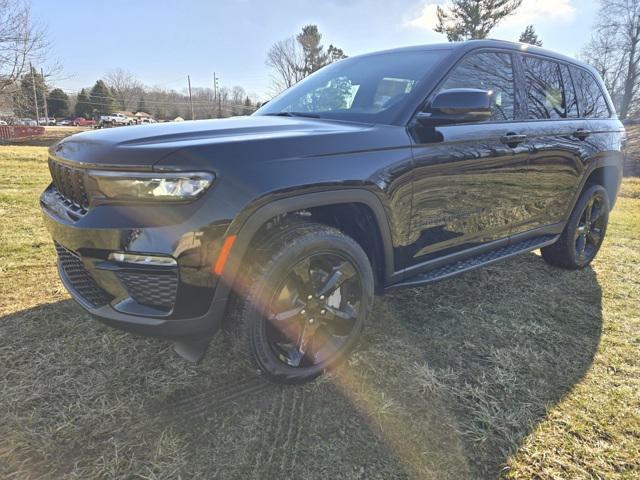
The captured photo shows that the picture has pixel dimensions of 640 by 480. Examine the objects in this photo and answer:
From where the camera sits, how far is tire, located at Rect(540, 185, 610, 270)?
12.6 ft

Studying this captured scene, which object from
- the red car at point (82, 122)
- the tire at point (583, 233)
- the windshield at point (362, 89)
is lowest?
the tire at point (583, 233)

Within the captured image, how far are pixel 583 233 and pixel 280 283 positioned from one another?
3391mm

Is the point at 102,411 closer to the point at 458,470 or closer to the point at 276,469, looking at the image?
the point at 276,469

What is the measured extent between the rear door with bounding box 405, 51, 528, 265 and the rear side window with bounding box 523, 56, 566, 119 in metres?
0.22

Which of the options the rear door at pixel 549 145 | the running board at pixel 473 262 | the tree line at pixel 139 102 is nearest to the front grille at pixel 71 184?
the running board at pixel 473 262

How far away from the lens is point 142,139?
1.88m

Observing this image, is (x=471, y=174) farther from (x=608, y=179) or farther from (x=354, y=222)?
(x=608, y=179)

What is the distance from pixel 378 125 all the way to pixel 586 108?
8.53 ft

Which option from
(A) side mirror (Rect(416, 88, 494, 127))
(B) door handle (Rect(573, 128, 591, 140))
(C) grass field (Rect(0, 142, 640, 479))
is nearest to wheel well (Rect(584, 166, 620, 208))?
(B) door handle (Rect(573, 128, 591, 140))

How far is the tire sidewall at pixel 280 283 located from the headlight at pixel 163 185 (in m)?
0.47

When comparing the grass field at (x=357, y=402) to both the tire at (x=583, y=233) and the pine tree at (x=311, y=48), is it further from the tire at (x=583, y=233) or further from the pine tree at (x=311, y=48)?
the pine tree at (x=311, y=48)

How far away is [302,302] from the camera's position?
215 cm

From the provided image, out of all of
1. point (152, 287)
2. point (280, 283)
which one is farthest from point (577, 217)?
point (152, 287)

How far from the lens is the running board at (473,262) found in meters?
2.59
